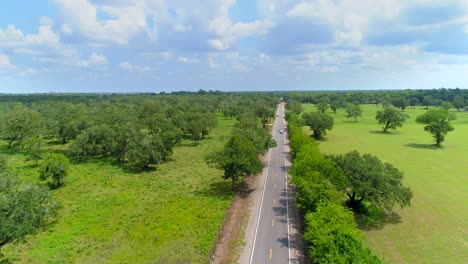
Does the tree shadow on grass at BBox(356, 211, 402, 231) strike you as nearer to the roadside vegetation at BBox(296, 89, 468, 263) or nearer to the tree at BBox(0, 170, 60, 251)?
the roadside vegetation at BBox(296, 89, 468, 263)

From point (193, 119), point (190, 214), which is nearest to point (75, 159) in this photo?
point (193, 119)

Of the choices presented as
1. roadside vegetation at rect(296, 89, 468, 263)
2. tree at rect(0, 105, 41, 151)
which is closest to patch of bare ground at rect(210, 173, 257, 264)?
roadside vegetation at rect(296, 89, 468, 263)

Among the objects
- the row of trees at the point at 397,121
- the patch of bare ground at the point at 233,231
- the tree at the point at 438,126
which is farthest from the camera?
the row of trees at the point at 397,121

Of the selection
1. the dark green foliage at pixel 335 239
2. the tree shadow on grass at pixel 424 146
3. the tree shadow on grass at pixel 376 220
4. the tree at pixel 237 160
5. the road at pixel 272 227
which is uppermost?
the tree at pixel 237 160

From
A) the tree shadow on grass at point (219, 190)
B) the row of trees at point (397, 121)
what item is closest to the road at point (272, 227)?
the tree shadow on grass at point (219, 190)

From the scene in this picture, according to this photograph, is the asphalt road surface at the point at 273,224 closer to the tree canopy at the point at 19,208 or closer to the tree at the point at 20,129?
the tree canopy at the point at 19,208

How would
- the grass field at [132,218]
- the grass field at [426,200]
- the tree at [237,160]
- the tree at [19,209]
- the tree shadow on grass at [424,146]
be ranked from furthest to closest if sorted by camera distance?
1. the tree shadow on grass at [424,146]
2. the tree at [237,160]
3. the grass field at [426,200]
4. the grass field at [132,218]
5. the tree at [19,209]

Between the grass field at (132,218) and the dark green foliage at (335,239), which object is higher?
the dark green foliage at (335,239)

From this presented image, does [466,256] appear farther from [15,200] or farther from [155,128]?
[155,128]
